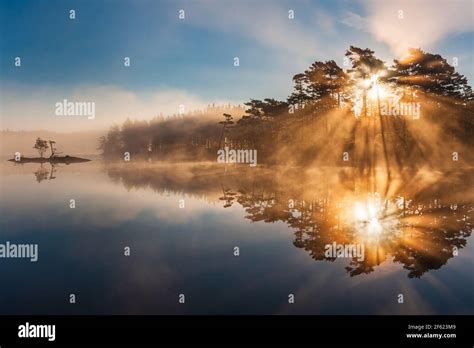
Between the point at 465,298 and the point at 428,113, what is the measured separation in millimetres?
37748

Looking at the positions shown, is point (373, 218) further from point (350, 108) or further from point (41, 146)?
point (41, 146)

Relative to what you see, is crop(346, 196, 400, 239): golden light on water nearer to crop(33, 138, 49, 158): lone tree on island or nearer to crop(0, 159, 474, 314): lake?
crop(0, 159, 474, 314): lake

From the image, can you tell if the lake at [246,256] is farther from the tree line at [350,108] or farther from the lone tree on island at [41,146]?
the lone tree on island at [41,146]

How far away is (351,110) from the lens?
4244cm

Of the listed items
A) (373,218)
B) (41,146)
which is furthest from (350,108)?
(41,146)

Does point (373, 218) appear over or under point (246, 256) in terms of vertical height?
over

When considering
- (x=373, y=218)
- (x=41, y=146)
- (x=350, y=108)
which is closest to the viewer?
(x=373, y=218)

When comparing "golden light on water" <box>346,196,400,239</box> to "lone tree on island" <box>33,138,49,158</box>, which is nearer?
"golden light on water" <box>346,196,400,239</box>

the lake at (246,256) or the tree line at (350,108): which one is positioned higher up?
the tree line at (350,108)

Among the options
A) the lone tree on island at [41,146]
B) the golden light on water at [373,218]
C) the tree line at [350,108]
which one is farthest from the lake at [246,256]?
the lone tree on island at [41,146]

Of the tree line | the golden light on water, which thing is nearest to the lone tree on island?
the tree line

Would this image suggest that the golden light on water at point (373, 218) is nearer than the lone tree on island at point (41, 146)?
Yes

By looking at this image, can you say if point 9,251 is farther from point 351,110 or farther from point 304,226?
point 351,110
